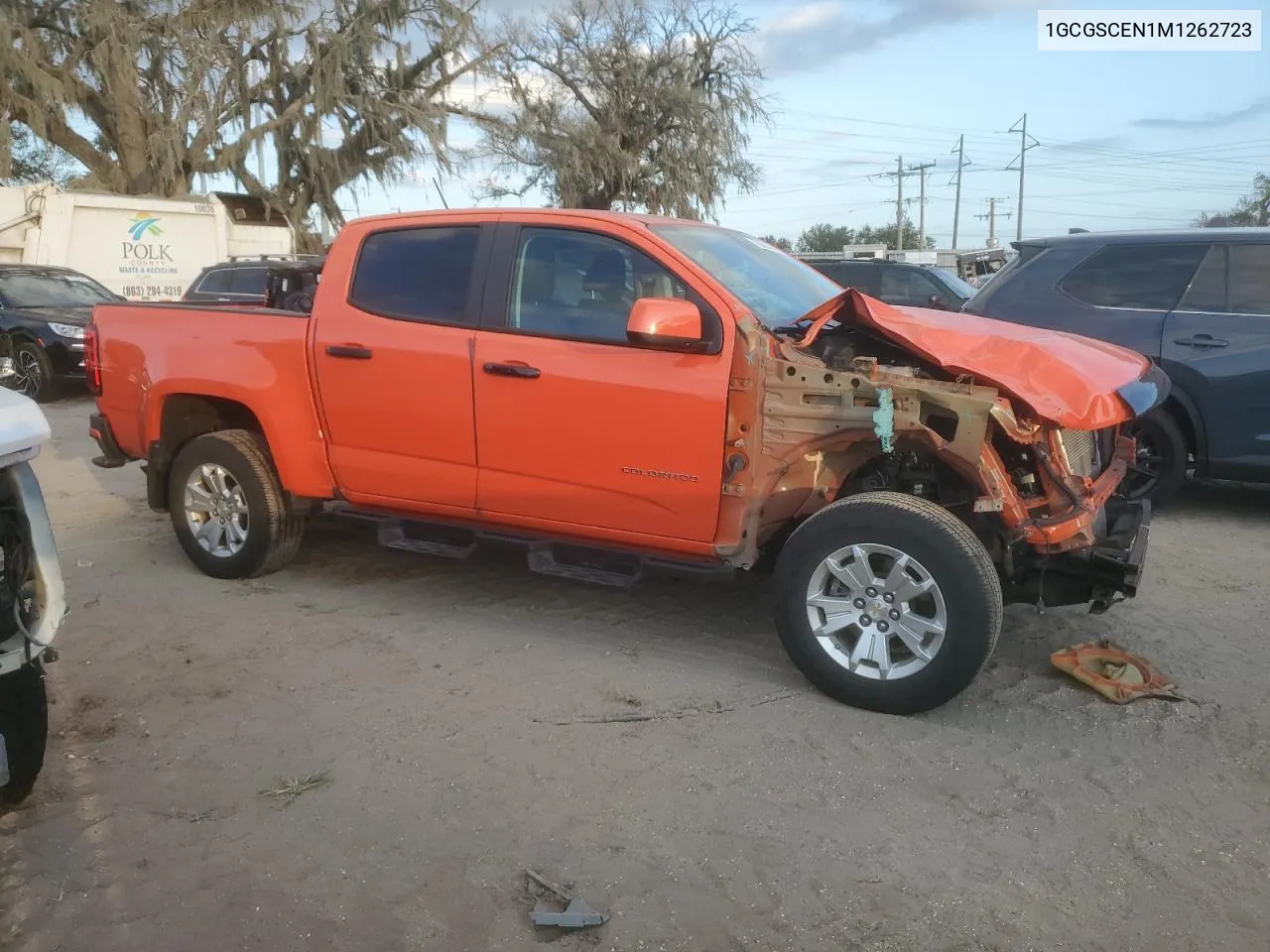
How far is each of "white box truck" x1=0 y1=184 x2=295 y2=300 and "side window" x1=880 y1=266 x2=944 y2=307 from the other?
1231 centimetres

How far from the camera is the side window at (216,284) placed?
14289mm

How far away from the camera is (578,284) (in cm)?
453

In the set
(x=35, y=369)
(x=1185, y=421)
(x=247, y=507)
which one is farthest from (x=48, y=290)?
(x=1185, y=421)

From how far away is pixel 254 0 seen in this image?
26.6 meters

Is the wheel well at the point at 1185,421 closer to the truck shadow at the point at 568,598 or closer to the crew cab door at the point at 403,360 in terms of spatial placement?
the truck shadow at the point at 568,598

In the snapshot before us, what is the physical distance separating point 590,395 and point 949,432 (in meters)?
1.43

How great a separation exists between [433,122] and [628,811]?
2921 cm

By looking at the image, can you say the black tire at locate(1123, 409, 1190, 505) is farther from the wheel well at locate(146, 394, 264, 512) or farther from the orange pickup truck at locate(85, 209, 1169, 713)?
the wheel well at locate(146, 394, 264, 512)

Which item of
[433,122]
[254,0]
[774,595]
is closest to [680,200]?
[433,122]

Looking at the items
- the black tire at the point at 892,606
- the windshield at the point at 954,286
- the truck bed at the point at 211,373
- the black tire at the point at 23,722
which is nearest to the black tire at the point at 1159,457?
the black tire at the point at 892,606

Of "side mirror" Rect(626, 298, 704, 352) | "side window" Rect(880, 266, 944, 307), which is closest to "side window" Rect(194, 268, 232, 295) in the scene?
"side window" Rect(880, 266, 944, 307)

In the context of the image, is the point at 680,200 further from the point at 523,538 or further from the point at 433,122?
the point at 523,538

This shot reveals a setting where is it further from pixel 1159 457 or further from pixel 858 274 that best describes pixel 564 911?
pixel 858 274

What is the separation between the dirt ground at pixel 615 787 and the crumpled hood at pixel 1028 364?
1161mm
